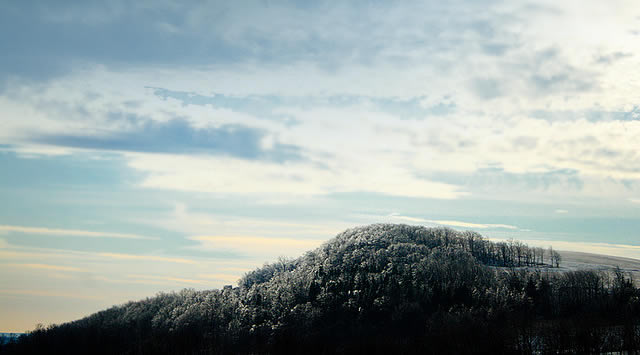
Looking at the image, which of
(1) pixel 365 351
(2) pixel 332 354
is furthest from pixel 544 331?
(2) pixel 332 354

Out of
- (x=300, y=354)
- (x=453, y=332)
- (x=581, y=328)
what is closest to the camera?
(x=581, y=328)

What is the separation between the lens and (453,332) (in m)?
188

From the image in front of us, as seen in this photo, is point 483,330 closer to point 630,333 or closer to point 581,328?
point 581,328

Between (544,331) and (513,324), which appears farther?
(513,324)

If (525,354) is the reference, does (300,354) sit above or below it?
below

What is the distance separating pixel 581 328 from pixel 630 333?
58.7 ft

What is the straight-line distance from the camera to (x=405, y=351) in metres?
178

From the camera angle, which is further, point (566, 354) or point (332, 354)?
point (332, 354)

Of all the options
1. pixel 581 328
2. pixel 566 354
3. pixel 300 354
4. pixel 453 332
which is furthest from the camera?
pixel 300 354

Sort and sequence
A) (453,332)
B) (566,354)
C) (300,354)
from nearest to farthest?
1. (566,354)
2. (453,332)
3. (300,354)

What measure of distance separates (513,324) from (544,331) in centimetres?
2501

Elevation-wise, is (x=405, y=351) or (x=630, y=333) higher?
(x=630, y=333)

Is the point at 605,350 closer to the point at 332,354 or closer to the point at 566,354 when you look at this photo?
the point at 566,354

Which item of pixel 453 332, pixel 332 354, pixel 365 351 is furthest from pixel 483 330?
pixel 332 354
